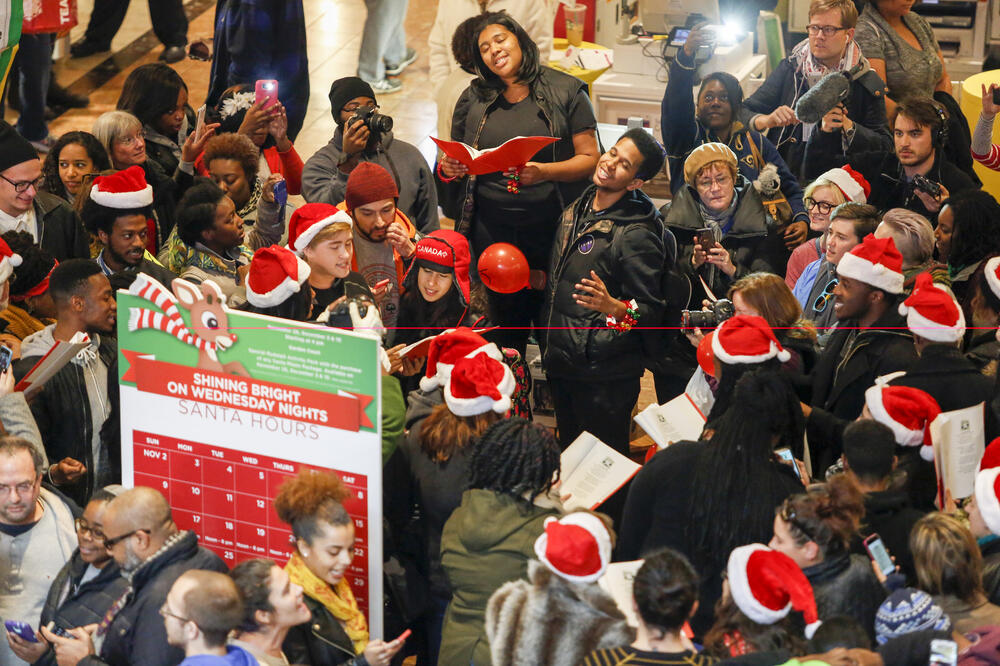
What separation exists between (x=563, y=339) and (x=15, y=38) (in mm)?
3810

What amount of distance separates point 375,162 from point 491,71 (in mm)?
665

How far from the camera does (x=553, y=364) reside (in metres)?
5.12

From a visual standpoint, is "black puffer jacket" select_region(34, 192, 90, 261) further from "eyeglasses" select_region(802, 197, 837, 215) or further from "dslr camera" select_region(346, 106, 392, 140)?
"eyeglasses" select_region(802, 197, 837, 215)

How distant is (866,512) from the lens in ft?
12.2

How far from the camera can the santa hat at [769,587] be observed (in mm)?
3240

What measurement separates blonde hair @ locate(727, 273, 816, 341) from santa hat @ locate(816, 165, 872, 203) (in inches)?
43.5

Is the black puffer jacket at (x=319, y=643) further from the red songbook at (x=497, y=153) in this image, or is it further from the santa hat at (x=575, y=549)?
the red songbook at (x=497, y=153)

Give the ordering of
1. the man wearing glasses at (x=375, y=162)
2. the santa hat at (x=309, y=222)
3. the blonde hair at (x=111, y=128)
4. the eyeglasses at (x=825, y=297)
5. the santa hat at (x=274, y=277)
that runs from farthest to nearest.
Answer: the blonde hair at (x=111, y=128) → the man wearing glasses at (x=375, y=162) → the eyeglasses at (x=825, y=297) → the santa hat at (x=309, y=222) → the santa hat at (x=274, y=277)

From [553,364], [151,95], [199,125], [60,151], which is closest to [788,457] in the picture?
[553,364]

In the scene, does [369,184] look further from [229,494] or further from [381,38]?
[381,38]

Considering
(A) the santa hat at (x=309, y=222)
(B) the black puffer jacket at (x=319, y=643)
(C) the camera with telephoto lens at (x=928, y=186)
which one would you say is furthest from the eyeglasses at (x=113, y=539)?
(C) the camera with telephoto lens at (x=928, y=186)

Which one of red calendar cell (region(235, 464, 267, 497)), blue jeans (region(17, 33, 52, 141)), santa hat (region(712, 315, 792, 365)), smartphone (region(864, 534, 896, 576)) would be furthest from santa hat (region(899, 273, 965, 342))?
blue jeans (region(17, 33, 52, 141))

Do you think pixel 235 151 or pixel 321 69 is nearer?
pixel 235 151

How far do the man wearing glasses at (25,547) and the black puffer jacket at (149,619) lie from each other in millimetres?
439
